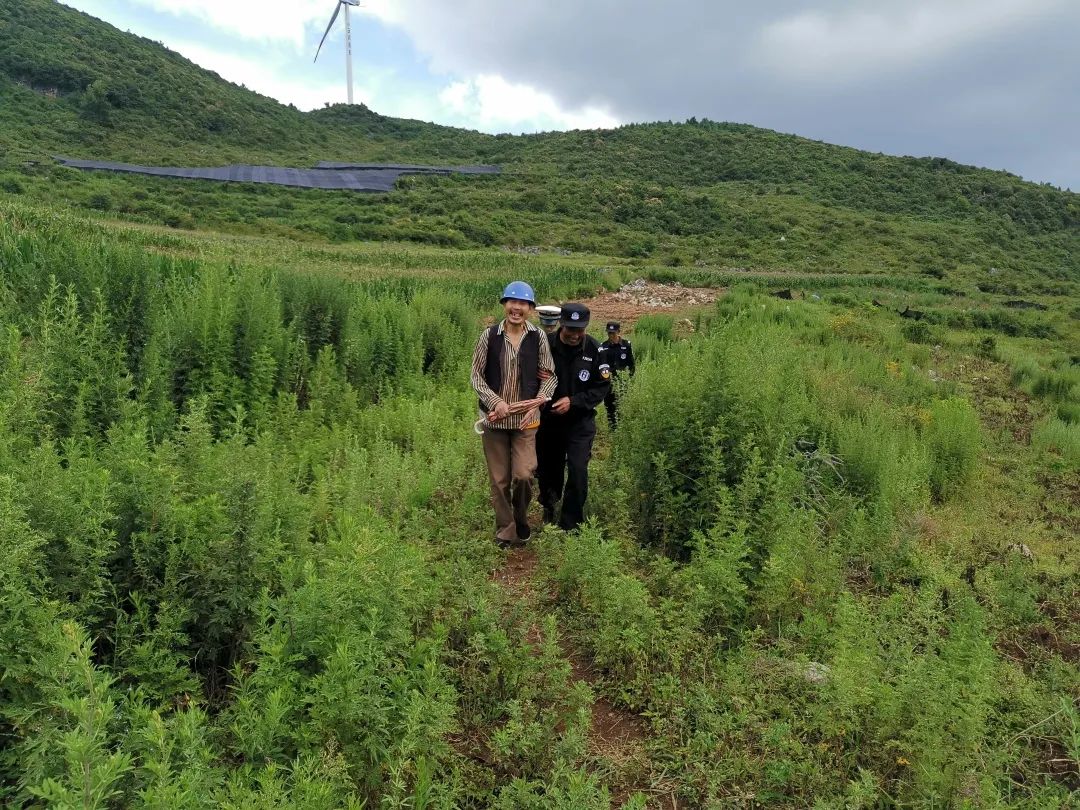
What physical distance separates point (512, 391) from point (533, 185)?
57338 millimetres

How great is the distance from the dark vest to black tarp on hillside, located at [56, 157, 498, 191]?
46393mm

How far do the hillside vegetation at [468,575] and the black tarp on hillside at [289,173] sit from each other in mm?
39555

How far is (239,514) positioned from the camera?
3469 mm

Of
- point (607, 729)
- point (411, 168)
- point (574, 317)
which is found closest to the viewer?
point (607, 729)

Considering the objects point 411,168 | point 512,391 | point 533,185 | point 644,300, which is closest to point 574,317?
point 512,391

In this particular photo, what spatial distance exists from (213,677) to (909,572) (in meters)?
4.98

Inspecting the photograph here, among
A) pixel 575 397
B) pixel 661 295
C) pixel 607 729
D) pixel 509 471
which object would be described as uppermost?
pixel 661 295

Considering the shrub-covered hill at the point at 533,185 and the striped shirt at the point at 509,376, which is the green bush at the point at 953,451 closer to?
→ the striped shirt at the point at 509,376

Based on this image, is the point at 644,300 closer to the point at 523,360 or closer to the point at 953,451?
the point at 953,451

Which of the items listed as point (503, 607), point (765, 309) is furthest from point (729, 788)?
point (765, 309)

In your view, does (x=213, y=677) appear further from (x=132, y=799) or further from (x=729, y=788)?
(x=729, y=788)

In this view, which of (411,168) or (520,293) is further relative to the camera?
(411,168)

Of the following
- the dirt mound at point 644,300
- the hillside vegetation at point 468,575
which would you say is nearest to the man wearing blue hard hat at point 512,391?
the hillside vegetation at point 468,575

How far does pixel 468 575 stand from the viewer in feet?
14.1
